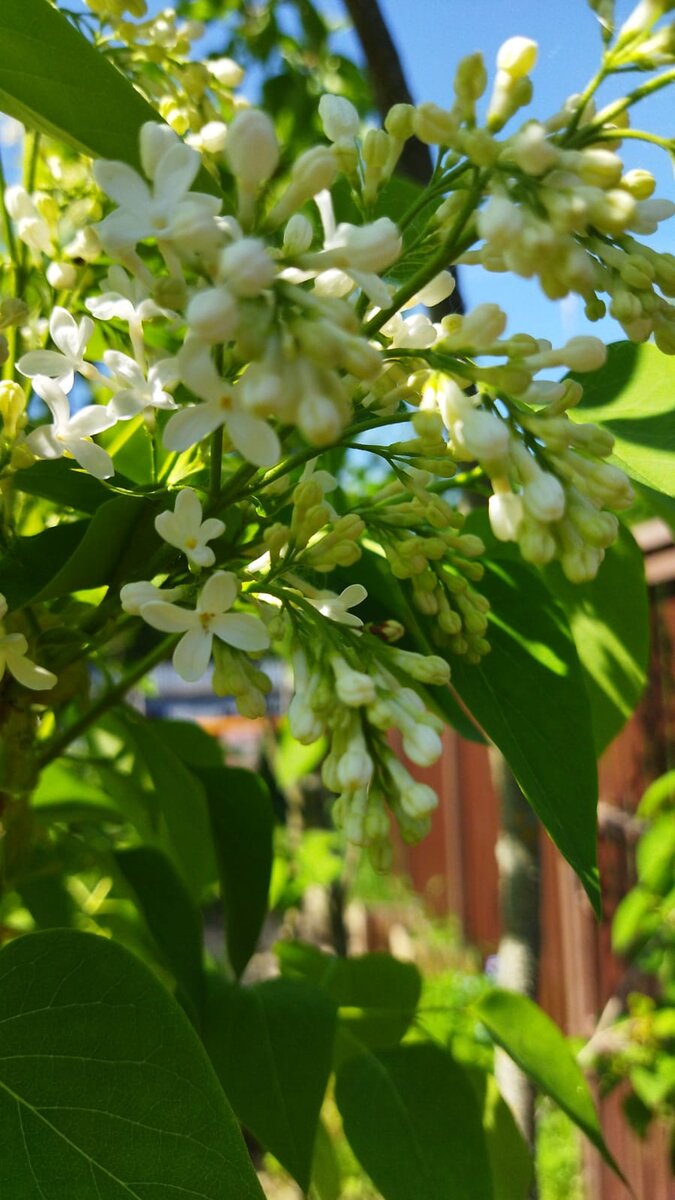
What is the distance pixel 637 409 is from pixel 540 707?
0.56 feet

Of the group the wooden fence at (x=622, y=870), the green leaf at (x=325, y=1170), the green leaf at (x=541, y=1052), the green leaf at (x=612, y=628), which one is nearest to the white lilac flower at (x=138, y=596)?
the green leaf at (x=612, y=628)

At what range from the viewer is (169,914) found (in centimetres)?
63

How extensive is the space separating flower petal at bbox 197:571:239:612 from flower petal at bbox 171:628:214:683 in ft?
0.06

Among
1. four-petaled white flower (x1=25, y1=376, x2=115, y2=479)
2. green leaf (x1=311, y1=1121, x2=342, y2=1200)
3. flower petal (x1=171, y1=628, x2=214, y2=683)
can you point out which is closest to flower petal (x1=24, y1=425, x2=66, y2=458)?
four-petaled white flower (x1=25, y1=376, x2=115, y2=479)

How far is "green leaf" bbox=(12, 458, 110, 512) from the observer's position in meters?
0.46

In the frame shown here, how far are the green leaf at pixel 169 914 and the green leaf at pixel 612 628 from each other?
0.26 m

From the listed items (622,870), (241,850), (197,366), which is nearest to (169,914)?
(241,850)

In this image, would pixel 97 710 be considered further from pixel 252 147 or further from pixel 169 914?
pixel 252 147

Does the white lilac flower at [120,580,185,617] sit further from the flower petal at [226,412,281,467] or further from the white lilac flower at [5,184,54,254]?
the white lilac flower at [5,184,54,254]

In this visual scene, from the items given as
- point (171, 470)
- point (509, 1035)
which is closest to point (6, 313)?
point (171, 470)

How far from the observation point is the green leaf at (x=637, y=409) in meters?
0.52

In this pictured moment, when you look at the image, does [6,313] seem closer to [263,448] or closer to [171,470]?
[171,470]

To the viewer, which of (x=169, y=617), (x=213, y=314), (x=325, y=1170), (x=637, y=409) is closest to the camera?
(x=213, y=314)

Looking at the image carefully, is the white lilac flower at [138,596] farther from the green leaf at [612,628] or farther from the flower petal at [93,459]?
the green leaf at [612,628]
